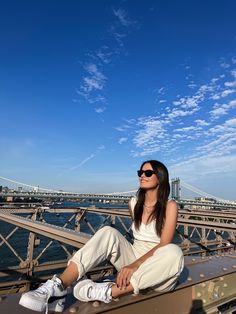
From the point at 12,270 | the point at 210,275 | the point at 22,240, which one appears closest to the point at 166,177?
the point at 210,275

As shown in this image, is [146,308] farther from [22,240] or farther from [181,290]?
[22,240]

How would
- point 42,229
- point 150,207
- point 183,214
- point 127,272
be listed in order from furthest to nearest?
point 183,214, point 42,229, point 150,207, point 127,272

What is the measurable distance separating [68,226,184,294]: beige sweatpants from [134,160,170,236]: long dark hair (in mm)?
345

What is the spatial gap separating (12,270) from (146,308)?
5.60 m

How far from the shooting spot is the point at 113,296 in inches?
81.4

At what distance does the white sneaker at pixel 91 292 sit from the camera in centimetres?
199

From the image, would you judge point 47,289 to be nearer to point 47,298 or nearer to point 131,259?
point 47,298

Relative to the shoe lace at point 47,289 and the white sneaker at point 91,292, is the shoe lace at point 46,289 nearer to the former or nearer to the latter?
the shoe lace at point 47,289

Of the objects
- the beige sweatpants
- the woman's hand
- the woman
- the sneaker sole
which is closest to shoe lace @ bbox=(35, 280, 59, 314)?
the woman

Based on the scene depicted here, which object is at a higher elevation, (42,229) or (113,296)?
(42,229)

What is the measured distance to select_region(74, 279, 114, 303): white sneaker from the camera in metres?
1.99

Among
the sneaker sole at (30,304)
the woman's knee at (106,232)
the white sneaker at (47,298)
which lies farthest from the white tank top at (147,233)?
the sneaker sole at (30,304)

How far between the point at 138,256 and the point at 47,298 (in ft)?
3.45

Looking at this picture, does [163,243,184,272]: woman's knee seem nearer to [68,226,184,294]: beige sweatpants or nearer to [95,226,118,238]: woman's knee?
[68,226,184,294]: beige sweatpants
